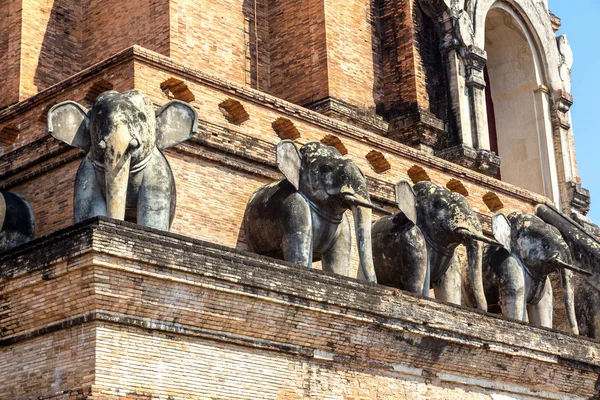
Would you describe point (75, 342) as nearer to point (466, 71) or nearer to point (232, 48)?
point (232, 48)

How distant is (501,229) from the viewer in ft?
52.1

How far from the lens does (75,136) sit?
1240 cm

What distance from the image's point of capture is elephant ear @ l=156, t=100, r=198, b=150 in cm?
1273

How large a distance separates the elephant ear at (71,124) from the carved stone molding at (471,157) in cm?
912

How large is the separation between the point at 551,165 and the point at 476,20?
9.85 feet

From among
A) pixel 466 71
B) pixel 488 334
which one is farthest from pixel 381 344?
pixel 466 71

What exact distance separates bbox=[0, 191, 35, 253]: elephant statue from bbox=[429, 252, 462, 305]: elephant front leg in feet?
15.5

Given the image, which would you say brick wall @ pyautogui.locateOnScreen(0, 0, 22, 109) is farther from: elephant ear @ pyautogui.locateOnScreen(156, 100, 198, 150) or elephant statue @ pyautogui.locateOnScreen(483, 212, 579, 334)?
elephant statue @ pyautogui.locateOnScreen(483, 212, 579, 334)

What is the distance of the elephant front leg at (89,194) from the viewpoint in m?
12.2

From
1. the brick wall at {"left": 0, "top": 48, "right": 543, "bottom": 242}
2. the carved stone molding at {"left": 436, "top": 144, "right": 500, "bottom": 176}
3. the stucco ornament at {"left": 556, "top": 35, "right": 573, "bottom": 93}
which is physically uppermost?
the stucco ornament at {"left": 556, "top": 35, "right": 573, "bottom": 93}

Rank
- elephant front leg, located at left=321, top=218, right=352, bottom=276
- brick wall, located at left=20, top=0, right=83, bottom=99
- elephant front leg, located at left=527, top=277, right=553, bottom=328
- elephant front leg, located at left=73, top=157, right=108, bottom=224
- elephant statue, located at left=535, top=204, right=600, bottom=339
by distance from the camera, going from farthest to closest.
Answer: brick wall, located at left=20, top=0, right=83, bottom=99, elephant statue, located at left=535, top=204, right=600, bottom=339, elephant front leg, located at left=527, top=277, right=553, bottom=328, elephant front leg, located at left=321, top=218, right=352, bottom=276, elephant front leg, located at left=73, top=157, right=108, bottom=224

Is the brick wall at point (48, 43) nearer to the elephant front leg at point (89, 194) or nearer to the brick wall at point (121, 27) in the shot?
the brick wall at point (121, 27)

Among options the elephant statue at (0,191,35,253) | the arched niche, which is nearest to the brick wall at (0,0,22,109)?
the elephant statue at (0,191,35,253)

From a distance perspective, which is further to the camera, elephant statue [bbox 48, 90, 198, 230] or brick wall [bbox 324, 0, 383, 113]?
brick wall [bbox 324, 0, 383, 113]
